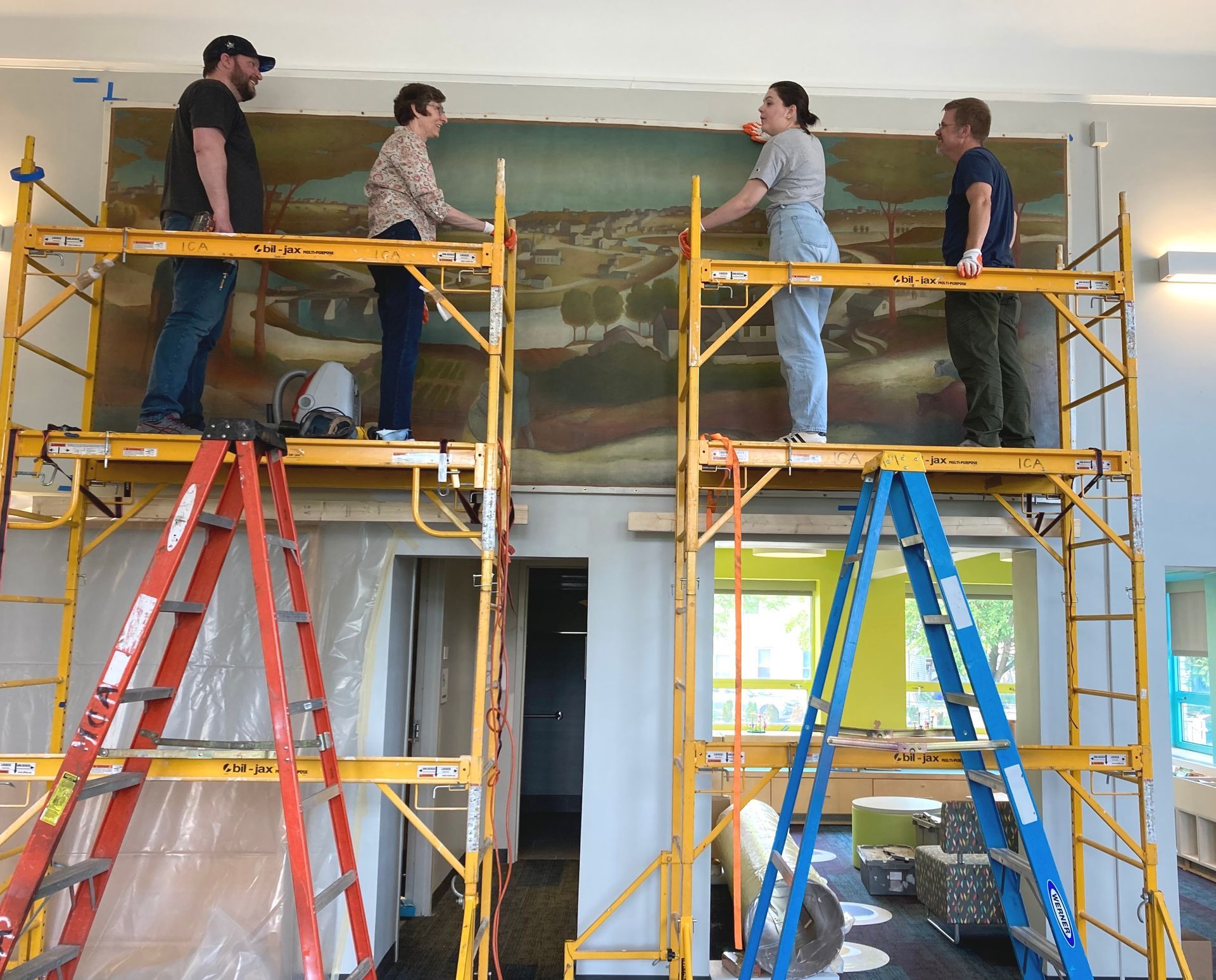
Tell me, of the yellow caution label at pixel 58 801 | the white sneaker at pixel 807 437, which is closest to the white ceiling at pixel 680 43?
the white sneaker at pixel 807 437

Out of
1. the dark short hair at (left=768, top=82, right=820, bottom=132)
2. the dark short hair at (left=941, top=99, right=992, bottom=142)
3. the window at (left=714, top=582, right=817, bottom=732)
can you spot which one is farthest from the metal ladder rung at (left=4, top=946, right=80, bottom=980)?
the window at (left=714, top=582, right=817, bottom=732)

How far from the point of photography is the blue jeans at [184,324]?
363 cm

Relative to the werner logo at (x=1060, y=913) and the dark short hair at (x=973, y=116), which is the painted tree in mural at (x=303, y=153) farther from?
the werner logo at (x=1060, y=913)

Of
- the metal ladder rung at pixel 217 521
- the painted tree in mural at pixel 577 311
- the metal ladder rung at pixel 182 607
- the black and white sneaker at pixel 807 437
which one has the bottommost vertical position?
the metal ladder rung at pixel 182 607

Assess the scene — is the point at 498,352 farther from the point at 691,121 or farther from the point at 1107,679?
the point at 1107,679

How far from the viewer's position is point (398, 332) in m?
3.91

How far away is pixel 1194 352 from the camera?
4.66 m

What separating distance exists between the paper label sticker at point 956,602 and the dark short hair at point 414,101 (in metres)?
3.04

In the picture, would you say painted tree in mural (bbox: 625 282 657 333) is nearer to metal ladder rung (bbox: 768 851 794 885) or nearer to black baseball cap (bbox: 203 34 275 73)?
black baseball cap (bbox: 203 34 275 73)

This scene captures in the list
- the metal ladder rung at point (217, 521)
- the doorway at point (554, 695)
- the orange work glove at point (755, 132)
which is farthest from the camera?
the doorway at point (554, 695)

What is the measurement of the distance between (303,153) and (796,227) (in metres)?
2.59

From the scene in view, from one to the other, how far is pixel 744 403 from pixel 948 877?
3.02 metres

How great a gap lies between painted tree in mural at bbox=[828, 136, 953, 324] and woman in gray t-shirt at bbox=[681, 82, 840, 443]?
22.7 inches

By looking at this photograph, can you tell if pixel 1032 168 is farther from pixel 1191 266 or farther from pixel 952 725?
pixel 952 725
